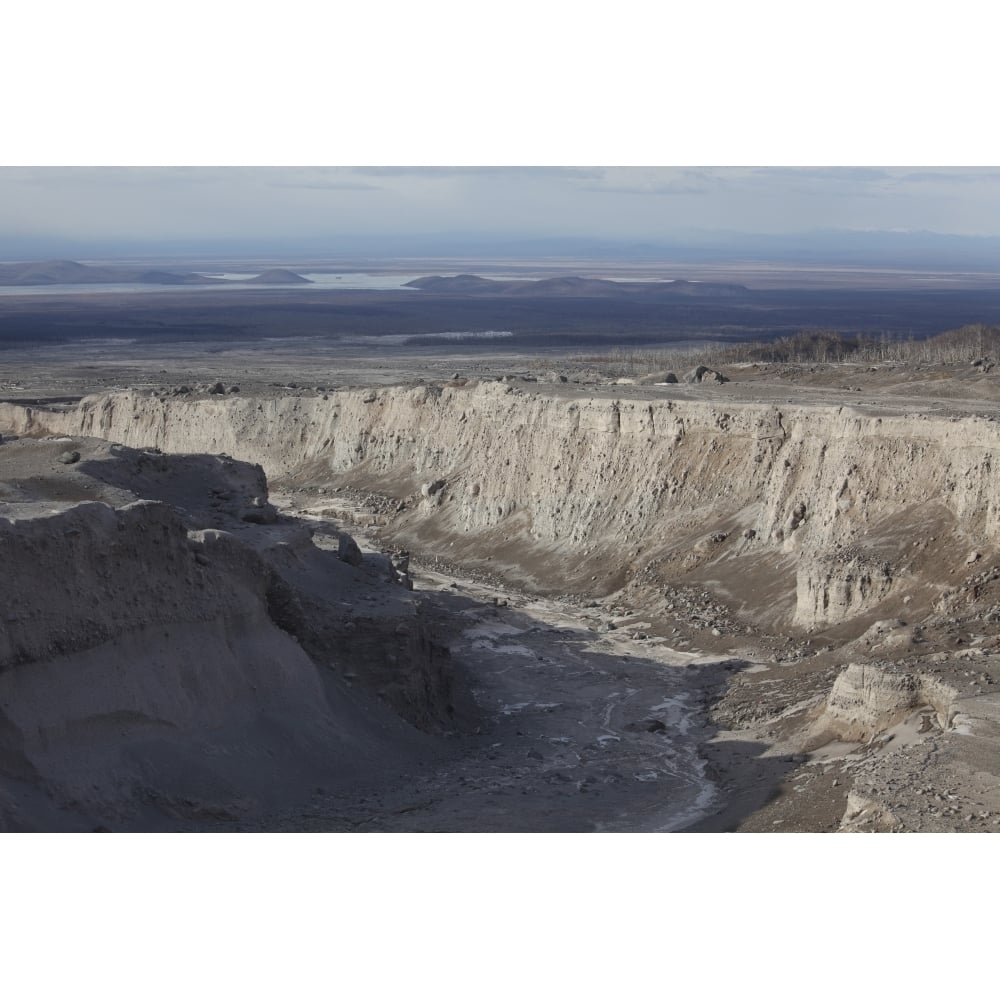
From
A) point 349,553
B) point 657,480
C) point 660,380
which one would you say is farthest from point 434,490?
point 349,553

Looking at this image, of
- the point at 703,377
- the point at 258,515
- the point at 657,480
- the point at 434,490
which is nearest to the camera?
the point at 258,515

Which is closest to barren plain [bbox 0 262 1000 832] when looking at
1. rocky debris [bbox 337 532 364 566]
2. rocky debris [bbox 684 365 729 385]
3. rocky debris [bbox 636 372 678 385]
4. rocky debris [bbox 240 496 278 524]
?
rocky debris [bbox 337 532 364 566]

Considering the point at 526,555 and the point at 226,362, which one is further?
the point at 226,362

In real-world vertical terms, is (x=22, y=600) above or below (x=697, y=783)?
above

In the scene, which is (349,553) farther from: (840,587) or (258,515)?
(840,587)

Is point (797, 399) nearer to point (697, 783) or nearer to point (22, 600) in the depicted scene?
point (697, 783)

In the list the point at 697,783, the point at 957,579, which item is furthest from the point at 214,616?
the point at 957,579

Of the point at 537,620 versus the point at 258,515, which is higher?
the point at 258,515
